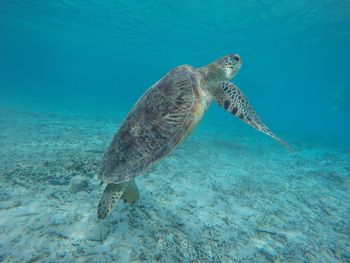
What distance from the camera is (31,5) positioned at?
26.5 meters

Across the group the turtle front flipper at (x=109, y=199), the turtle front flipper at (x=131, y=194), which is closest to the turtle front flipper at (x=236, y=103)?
the turtle front flipper at (x=131, y=194)

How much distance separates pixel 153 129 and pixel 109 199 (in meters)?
1.24

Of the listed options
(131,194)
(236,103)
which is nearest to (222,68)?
(236,103)

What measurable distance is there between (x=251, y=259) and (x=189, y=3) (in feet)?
81.9

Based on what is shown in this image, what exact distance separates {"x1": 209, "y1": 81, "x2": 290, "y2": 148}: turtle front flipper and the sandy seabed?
77.4 inches

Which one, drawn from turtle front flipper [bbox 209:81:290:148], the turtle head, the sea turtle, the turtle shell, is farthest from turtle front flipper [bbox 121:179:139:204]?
the turtle head

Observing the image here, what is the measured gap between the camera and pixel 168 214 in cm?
395

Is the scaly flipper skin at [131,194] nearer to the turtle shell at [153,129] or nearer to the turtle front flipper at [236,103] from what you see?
the turtle shell at [153,129]

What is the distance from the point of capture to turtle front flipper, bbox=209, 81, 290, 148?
378cm

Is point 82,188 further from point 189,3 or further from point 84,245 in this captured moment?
point 189,3

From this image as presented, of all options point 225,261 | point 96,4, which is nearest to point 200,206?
point 225,261

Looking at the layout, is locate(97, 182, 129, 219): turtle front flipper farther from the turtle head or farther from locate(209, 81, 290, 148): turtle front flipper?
the turtle head

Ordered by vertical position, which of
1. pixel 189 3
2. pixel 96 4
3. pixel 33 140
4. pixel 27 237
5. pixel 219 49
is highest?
pixel 219 49

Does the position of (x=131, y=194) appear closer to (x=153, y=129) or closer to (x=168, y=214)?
(x=168, y=214)
